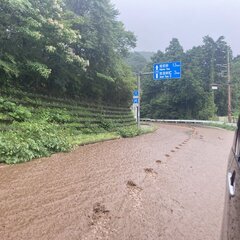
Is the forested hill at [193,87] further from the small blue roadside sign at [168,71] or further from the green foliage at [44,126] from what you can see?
the green foliage at [44,126]

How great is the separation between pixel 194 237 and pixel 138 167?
4820mm

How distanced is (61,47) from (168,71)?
11.1 metres

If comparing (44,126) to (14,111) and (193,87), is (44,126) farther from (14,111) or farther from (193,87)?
(193,87)

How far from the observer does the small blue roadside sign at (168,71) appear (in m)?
23.7

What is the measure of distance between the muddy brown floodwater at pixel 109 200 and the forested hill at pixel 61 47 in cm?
616

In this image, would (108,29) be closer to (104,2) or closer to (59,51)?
(104,2)

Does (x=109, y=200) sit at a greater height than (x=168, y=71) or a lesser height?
lesser

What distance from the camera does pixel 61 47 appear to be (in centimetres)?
1486

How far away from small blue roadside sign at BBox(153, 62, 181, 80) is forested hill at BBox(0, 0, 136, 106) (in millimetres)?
2616

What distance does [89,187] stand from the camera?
638 centimetres

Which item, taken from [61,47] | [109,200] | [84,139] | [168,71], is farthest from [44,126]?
[168,71]

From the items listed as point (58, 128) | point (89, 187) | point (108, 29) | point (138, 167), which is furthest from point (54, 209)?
point (108, 29)

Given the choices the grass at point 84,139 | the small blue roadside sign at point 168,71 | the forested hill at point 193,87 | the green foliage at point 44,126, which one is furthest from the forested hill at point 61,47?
the forested hill at point 193,87

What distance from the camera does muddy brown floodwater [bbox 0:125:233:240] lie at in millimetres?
4191
